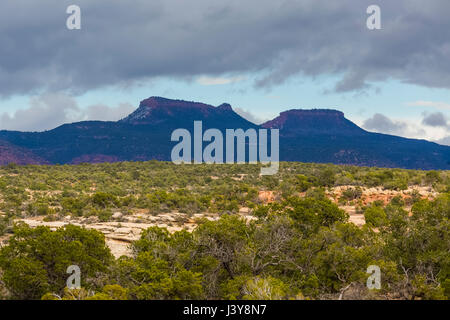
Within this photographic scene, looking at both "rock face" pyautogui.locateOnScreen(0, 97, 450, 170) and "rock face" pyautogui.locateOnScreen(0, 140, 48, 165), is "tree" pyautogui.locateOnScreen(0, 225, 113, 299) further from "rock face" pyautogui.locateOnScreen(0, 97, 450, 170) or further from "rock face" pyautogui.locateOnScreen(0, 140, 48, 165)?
"rock face" pyautogui.locateOnScreen(0, 97, 450, 170)

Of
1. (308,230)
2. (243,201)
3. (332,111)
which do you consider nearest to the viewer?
(308,230)

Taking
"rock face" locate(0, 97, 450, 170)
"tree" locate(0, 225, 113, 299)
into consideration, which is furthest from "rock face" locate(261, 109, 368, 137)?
"tree" locate(0, 225, 113, 299)

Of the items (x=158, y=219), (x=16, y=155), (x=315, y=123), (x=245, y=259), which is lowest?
(x=158, y=219)

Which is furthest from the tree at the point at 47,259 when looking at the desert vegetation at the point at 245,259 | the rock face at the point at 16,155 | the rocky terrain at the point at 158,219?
the rock face at the point at 16,155

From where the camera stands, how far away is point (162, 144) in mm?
118938

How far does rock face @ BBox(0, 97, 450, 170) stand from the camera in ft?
368

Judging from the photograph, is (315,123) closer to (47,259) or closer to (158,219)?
(158,219)

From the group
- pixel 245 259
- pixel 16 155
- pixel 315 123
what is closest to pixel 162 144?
pixel 16 155

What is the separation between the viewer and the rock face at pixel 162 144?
368ft

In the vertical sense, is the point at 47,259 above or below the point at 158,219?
above
